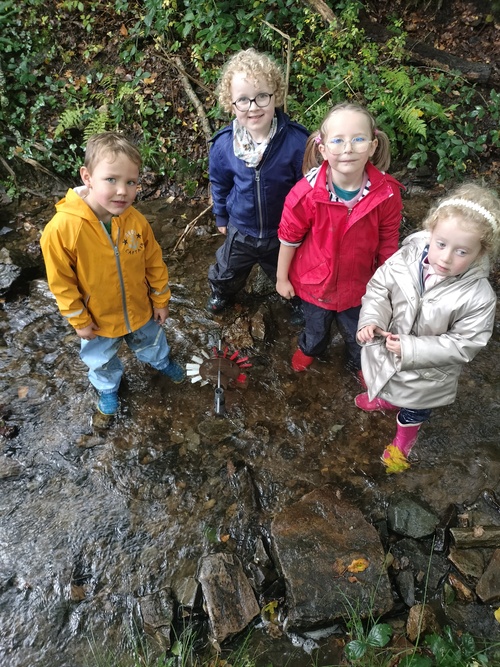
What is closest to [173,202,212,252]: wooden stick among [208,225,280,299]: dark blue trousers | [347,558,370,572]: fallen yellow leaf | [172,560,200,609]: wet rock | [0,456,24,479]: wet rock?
[208,225,280,299]: dark blue trousers

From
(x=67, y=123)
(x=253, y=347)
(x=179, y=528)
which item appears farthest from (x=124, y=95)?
(x=179, y=528)

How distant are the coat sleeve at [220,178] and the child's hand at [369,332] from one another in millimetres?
1647

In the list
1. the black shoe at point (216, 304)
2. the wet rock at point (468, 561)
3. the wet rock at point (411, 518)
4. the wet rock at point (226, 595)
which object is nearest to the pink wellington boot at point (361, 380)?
the wet rock at point (411, 518)

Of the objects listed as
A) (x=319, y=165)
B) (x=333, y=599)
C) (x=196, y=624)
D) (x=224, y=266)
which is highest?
(x=319, y=165)

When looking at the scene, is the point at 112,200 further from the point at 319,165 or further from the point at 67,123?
the point at 67,123

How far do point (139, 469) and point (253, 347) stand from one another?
5.02 feet

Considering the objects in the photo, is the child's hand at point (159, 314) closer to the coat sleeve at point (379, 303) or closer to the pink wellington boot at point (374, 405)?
the coat sleeve at point (379, 303)

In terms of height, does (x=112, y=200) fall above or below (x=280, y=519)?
above

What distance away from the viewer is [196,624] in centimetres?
254

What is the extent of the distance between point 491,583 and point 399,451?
3.09 feet

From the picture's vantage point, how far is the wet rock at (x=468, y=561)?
8.73ft

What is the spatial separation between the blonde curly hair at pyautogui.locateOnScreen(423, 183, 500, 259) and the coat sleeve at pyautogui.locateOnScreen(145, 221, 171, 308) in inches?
71.4

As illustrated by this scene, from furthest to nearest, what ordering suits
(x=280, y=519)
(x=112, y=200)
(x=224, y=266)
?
1. (x=224, y=266)
2. (x=280, y=519)
3. (x=112, y=200)

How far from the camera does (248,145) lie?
10.0 ft
